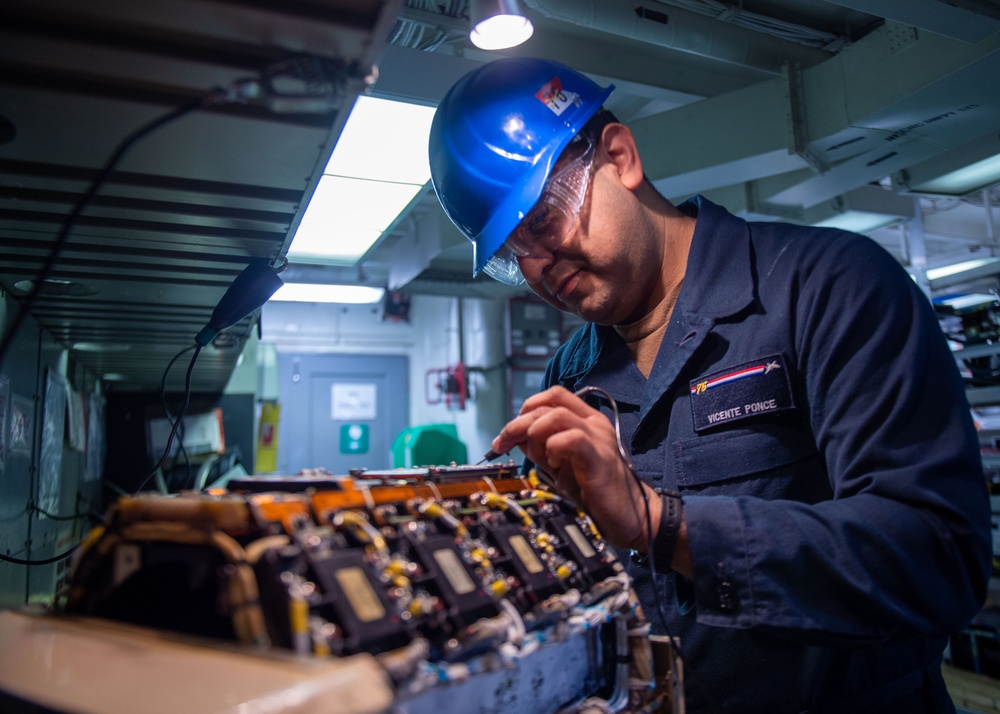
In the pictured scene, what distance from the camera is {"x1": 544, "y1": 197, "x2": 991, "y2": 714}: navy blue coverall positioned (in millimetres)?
906

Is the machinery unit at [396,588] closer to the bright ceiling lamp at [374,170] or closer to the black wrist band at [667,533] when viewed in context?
the black wrist band at [667,533]

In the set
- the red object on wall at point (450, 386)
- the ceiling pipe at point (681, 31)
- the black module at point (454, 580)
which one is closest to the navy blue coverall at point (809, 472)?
the black module at point (454, 580)

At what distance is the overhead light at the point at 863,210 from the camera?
3824 millimetres

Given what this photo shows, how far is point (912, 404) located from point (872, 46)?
7.28ft

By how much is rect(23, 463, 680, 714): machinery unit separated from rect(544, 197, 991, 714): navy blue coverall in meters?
0.17

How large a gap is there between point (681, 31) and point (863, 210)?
1855mm

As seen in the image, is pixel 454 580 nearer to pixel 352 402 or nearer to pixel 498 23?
pixel 498 23

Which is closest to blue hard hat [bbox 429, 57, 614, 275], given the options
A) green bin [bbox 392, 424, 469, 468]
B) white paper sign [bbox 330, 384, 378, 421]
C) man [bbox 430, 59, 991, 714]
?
man [bbox 430, 59, 991, 714]

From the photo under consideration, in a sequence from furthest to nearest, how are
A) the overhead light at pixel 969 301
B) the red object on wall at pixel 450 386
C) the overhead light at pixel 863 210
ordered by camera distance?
the red object on wall at pixel 450 386 < the overhead light at pixel 863 210 < the overhead light at pixel 969 301

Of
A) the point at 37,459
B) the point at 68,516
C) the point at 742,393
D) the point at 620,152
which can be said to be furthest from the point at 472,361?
the point at 742,393

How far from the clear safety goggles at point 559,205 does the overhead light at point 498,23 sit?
0.61 meters

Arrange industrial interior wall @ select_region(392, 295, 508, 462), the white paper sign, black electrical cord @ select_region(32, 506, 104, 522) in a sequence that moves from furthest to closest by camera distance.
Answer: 1. the white paper sign
2. industrial interior wall @ select_region(392, 295, 508, 462)
3. black electrical cord @ select_region(32, 506, 104, 522)

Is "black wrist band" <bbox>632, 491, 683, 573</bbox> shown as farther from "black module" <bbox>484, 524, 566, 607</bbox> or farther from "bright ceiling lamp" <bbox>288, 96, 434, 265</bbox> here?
"bright ceiling lamp" <bbox>288, 96, 434, 265</bbox>

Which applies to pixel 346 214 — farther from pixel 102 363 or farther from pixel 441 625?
pixel 441 625
